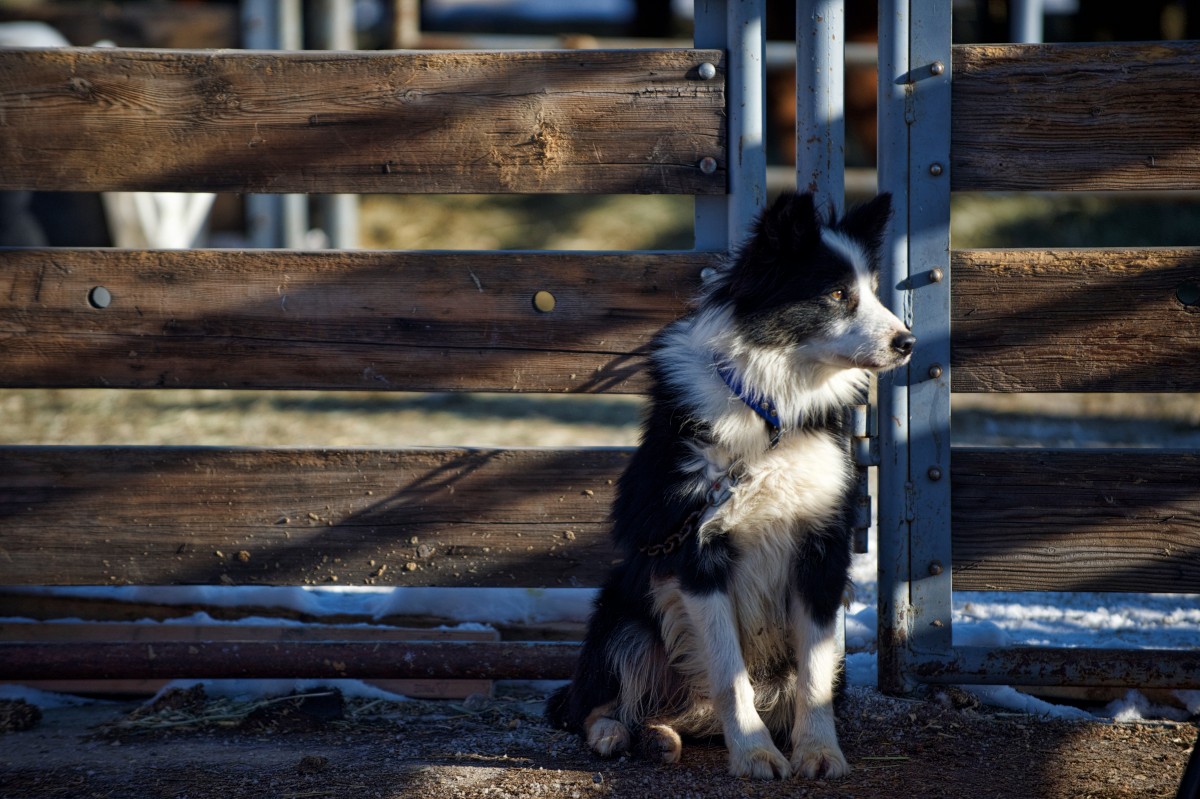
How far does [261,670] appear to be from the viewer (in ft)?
10.3

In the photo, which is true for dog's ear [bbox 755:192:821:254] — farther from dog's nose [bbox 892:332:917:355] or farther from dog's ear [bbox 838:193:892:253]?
dog's nose [bbox 892:332:917:355]

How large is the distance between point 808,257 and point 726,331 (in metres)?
0.28

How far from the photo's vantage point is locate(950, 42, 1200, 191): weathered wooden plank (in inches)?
115

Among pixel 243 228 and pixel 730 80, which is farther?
pixel 243 228

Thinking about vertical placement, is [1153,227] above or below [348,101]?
below

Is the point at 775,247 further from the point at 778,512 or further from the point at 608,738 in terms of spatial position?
the point at 608,738

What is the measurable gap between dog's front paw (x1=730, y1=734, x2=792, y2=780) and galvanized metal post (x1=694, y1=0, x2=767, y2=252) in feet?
4.64

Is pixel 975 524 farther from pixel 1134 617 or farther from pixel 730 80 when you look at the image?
pixel 730 80

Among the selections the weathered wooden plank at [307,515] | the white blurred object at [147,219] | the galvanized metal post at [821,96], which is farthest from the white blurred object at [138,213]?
the galvanized metal post at [821,96]

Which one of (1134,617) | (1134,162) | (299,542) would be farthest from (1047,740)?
(299,542)

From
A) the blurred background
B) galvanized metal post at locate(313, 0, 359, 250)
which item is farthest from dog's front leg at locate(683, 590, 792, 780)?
galvanized metal post at locate(313, 0, 359, 250)

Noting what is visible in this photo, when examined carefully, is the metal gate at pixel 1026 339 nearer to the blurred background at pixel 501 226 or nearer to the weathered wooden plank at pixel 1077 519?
the weathered wooden plank at pixel 1077 519

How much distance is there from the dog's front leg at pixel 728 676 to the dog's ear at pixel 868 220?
3.33ft

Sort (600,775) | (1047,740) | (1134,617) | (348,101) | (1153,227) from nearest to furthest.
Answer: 1. (600,775)
2. (1047,740)
3. (348,101)
4. (1134,617)
5. (1153,227)
